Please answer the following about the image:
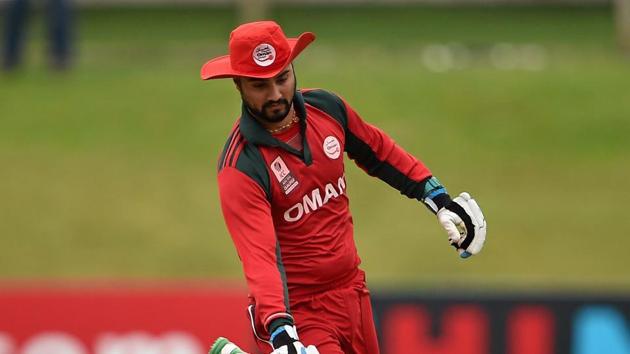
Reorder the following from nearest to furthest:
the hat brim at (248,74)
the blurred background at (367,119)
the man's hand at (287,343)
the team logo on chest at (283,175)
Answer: the man's hand at (287,343) → the hat brim at (248,74) → the team logo on chest at (283,175) → the blurred background at (367,119)

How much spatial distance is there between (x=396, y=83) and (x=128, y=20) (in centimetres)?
504

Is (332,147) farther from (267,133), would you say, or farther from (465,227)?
(465,227)

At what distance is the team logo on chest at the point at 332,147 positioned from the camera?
21.2 feet

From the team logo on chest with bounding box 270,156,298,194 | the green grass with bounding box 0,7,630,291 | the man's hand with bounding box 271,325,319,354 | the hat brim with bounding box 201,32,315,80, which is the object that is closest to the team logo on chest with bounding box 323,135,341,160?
the team logo on chest with bounding box 270,156,298,194

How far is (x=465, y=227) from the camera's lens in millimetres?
6512

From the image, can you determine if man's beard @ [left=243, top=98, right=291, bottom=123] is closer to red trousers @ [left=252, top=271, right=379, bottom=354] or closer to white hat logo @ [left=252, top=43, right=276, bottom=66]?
white hat logo @ [left=252, top=43, right=276, bottom=66]

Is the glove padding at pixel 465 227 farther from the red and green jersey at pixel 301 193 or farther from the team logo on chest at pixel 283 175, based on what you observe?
the team logo on chest at pixel 283 175

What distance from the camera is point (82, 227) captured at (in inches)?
663

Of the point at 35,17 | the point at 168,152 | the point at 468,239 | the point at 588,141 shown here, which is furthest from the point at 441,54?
the point at 468,239

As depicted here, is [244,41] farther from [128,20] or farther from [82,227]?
[128,20]

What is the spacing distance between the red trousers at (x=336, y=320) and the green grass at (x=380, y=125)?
8146 mm

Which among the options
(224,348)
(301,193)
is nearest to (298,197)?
(301,193)

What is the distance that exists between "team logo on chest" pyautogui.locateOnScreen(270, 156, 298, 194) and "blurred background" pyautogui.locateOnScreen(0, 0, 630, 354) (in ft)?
19.6

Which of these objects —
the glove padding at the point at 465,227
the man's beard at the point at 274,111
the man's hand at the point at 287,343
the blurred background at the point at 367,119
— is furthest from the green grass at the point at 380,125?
the man's hand at the point at 287,343
